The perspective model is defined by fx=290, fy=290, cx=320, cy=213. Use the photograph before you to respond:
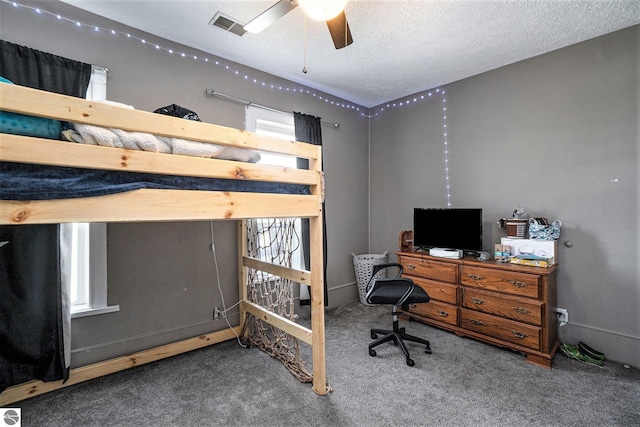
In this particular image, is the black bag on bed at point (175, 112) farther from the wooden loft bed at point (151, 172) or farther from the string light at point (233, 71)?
the string light at point (233, 71)

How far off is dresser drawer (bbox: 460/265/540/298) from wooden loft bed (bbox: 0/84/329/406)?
1476 mm

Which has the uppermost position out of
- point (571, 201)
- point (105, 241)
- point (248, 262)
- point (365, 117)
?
point (365, 117)

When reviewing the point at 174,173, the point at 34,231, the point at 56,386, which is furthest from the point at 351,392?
the point at 34,231

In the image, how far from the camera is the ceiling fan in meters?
1.40

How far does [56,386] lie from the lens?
6.04 ft

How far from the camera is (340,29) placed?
63.0 inches

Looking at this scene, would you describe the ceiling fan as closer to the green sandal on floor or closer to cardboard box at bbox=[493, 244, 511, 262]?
cardboard box at bbox=[493, 244, 511, 262]

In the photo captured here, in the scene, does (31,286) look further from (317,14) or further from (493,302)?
(493,302)

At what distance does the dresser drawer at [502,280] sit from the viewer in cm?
219

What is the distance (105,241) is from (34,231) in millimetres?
375

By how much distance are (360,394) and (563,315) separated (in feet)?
6.37

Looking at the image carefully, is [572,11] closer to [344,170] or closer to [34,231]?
[344,170]

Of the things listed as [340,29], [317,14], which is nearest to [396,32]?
[340,29]

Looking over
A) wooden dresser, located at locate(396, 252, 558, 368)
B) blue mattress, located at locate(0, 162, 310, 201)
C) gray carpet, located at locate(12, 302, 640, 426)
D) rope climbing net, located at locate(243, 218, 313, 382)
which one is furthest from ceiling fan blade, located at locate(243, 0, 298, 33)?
wooden dresser, located at locate(396, 252, 558, 368)
